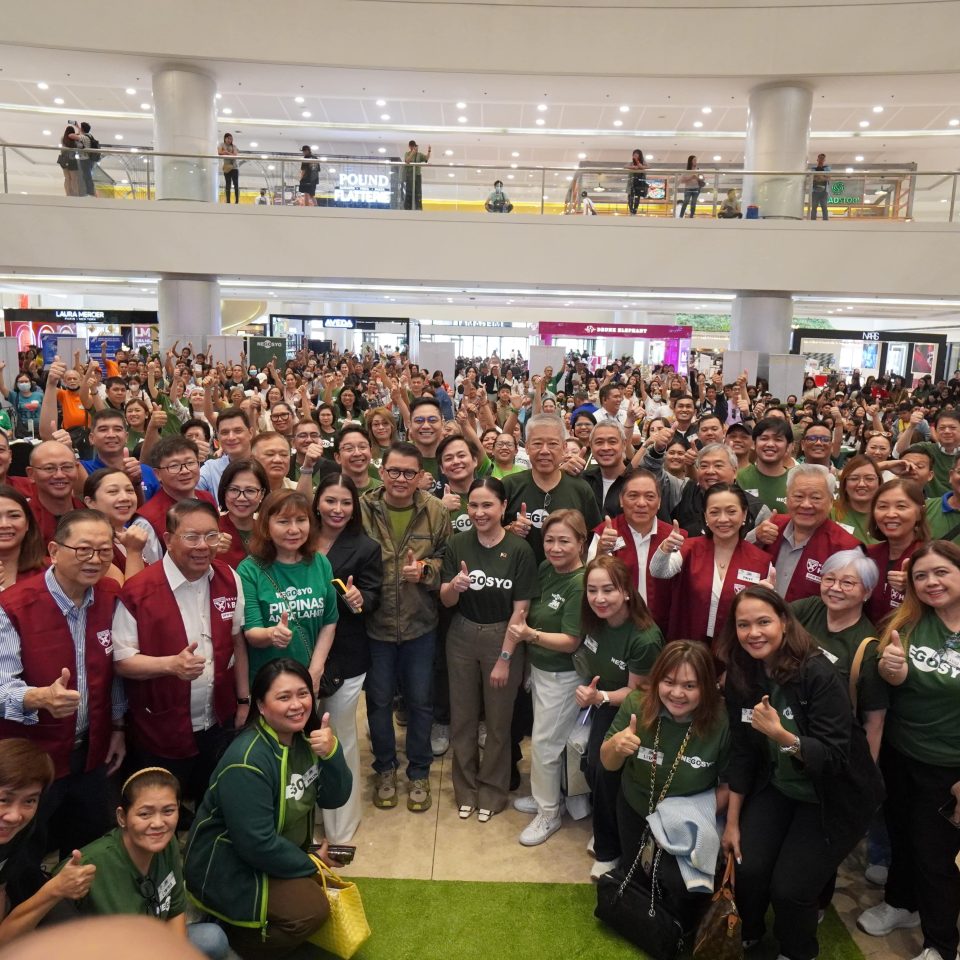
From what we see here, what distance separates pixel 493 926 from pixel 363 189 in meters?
15.5

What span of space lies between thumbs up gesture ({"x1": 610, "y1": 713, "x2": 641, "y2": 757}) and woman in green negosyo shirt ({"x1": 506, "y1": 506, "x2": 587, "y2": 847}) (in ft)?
2.15

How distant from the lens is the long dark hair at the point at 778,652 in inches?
124

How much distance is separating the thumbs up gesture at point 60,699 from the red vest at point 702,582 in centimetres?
282

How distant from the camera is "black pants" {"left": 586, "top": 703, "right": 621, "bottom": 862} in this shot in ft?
12.2

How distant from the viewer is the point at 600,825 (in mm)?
3789

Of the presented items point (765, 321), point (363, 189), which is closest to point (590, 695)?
point (363, 189)

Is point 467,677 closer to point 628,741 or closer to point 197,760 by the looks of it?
point 628,741

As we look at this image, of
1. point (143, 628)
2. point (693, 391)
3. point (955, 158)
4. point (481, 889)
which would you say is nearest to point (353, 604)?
point (143, 628)

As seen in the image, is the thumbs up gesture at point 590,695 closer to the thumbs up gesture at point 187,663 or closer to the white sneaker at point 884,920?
the white sneaker at point 884,920

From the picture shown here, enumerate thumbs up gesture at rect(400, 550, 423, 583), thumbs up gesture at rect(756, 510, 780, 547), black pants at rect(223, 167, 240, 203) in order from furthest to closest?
black pants at rect(223, 167, 240, 203) → thumbs up gesture at rect(756, 510, 780, 547) → thumbs up gesture at rect(400, 550, 423, 583)

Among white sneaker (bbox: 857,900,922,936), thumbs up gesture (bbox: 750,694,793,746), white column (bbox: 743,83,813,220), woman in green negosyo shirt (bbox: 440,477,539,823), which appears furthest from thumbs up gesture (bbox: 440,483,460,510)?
white column (bbox: 743,83,813,220)

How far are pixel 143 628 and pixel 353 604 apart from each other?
0.97 metres

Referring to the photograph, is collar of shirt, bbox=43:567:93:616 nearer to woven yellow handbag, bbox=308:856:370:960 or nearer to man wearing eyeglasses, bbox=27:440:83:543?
man wearing eyeglasses, bbox=27:440:83:543

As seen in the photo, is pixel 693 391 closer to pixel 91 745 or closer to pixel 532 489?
pixel 532 489
